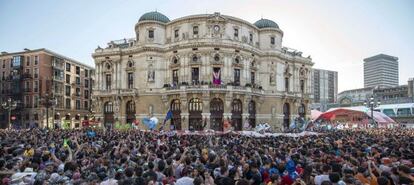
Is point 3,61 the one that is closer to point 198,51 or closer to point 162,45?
point 162,45

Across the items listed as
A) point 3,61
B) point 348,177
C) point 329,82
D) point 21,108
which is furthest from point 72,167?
point 329,82

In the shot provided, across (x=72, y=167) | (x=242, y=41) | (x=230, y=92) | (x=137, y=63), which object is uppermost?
(x=242, y=41)

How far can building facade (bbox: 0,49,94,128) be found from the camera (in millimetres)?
67688

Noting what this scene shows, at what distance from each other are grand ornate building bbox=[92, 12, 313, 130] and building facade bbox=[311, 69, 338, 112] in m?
121

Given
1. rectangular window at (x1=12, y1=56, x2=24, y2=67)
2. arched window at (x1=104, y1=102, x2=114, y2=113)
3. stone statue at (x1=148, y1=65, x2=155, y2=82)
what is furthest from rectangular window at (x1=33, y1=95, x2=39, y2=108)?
stone statue at (x1=148, y1=65, x2=155, y2=82)

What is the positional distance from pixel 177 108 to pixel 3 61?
1822 inches

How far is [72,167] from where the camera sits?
9984 millimetres

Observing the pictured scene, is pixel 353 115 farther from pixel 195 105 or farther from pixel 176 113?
pixel 176 113

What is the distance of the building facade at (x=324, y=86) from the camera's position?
17626cm

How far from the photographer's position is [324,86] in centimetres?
18112

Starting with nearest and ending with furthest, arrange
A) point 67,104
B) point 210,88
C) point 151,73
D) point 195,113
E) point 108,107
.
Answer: point 210,88, point 195,113, point 151,73, point 108,107, point 67,104

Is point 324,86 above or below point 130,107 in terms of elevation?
above

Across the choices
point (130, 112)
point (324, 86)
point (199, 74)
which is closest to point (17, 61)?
point (130, 112)

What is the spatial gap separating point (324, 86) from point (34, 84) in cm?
15274
